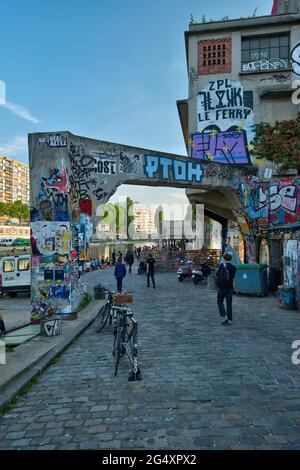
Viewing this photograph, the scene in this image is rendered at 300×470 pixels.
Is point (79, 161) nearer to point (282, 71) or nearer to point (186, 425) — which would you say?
point (186, 425)

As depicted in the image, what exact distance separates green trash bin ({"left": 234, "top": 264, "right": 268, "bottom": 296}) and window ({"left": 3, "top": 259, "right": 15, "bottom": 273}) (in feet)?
33.6

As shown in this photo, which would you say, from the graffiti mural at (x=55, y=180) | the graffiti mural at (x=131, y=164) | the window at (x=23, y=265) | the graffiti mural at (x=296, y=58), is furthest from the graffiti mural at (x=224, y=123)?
the graffiti mural at (x=55, y=180)

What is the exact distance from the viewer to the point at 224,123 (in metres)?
20.0

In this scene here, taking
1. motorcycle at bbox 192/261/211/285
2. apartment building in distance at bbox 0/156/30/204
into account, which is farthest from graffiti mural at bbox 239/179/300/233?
apartment building in distance at bbox 0/156/30/204

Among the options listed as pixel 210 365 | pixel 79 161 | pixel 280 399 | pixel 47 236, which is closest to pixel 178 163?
pixel 79 161

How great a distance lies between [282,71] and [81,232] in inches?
640

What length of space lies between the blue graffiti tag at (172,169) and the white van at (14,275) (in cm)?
798

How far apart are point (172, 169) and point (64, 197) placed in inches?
191

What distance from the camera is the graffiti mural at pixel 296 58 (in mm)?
19891

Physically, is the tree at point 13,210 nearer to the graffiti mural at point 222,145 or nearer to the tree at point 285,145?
the graffiti mural at point 222,145

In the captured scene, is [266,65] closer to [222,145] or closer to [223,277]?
[222,145]
